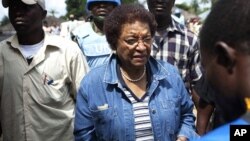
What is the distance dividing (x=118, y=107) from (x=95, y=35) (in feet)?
5.11

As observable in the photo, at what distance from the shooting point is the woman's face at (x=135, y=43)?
2885 millimetres

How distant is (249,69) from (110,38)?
178 cm

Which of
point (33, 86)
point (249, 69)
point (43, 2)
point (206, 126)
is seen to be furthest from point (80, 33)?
point (249, 69)

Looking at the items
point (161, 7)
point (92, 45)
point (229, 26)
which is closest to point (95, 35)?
point (92, 45)

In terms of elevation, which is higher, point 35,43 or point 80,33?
point 35,43

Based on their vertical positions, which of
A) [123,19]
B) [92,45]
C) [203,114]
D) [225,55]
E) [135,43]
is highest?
[225,55]

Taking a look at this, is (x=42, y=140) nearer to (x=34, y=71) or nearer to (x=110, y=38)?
(x=34, y=71)

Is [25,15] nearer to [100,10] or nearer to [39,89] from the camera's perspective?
[39,89]

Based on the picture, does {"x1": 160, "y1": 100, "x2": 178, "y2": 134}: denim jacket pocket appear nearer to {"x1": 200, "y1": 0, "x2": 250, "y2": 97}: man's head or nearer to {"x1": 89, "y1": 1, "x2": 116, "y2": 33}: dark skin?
{"x1": 200, "y1": 0, "x2": 250, "y2": 97}: man's head

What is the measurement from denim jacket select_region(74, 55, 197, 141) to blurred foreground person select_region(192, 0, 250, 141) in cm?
131

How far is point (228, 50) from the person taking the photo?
1.31 m

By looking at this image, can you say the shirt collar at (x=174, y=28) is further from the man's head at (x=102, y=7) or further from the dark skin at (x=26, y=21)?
the dark skin at (x=26, y=21)

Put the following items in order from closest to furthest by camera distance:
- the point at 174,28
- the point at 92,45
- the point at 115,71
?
the point at 115,71 < the point at 174,28 < the point at 92,45

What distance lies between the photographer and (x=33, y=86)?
325cm
